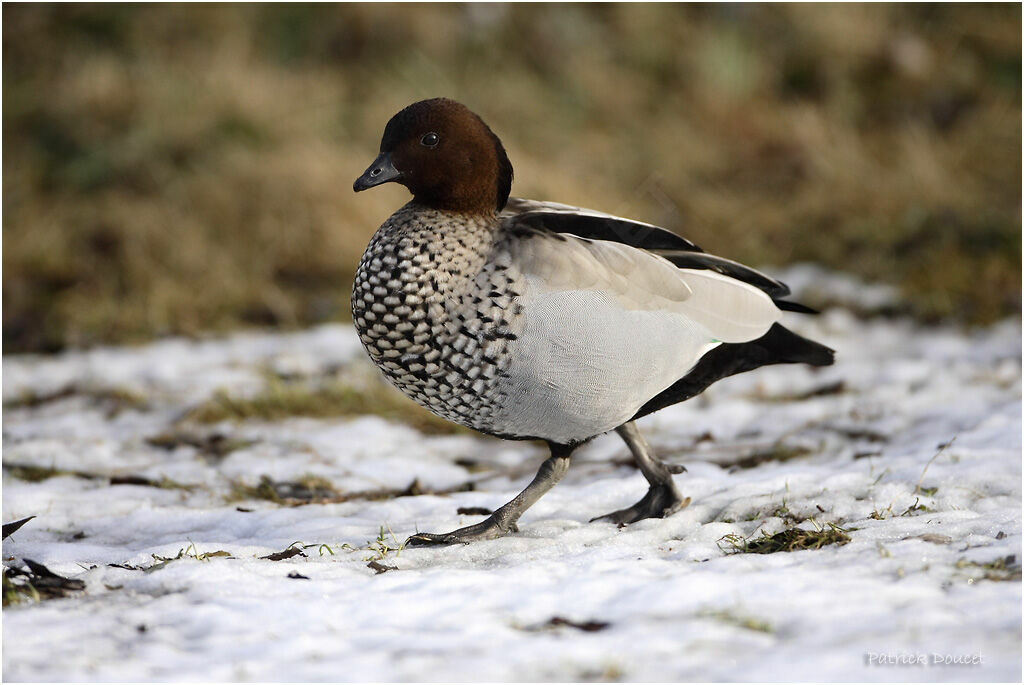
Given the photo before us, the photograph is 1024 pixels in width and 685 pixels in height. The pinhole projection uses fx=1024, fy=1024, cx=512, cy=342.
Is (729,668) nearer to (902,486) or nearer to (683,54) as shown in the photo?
(902,486)

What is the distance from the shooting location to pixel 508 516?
327 centimetres

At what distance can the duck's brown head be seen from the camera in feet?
10.5

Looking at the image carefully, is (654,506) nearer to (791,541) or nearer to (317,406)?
(791,541)

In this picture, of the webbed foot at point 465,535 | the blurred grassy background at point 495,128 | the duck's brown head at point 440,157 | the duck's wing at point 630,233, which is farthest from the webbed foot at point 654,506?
the blurred grassy background at point 495,128

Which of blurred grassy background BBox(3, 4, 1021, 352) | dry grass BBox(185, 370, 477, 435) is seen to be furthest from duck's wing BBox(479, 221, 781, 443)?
blurred grassy background BBox(3, 4, 1021, 352)

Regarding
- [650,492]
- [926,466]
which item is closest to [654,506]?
[650,492]

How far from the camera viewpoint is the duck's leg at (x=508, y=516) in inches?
125

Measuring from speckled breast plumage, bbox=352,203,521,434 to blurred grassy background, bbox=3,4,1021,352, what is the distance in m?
3.42

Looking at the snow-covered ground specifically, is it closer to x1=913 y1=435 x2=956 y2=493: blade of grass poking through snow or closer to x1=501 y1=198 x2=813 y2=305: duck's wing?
x1=913 y1=435 x2=956 y2=493: blade of grass poking through snow

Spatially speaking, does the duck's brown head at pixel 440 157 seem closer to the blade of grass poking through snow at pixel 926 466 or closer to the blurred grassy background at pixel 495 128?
the blade of grass poking through snow at pixel 926 466

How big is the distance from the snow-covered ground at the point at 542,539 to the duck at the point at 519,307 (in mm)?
412

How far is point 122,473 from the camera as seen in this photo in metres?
4.29

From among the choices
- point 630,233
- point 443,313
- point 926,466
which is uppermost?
point 630,233

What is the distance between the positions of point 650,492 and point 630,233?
918 millimetres
